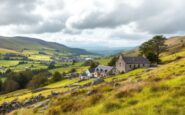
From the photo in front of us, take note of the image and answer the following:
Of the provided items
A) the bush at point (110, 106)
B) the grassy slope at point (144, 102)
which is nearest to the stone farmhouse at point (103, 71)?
the grassy slope at point (144, 102)

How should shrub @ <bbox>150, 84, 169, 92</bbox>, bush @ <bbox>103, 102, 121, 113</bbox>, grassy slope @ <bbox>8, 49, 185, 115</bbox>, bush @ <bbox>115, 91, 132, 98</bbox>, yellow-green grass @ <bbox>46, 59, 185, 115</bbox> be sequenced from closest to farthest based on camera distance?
yellow-green grass @ <bbox>46, 59, 185, 115</bbox> < grassy slope @ <bbox>8, 49, 185, 115</bbox> < bush @ <bbox>103, 102, 121, 113</bbox> < shrub @ <bbox>150, 84, 169, 92</bbox> < bush @ <bbox>115, 91, 132, 98</bbox>

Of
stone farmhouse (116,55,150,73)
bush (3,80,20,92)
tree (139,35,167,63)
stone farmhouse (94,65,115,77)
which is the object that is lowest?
bush (3,80,20,92)

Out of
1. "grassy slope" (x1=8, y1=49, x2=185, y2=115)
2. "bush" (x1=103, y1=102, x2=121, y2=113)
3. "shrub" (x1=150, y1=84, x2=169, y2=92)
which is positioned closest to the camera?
"grassy slope" (x1=8, y1=49, x2=185, y2=115)

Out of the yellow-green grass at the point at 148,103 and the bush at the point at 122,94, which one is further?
the bush at the point at 122,94

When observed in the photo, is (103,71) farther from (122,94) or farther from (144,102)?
(144,102)

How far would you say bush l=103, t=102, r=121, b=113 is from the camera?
16.6 metres

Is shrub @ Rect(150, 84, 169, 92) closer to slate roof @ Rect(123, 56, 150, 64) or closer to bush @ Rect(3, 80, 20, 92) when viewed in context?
slate roof @ Rect(123, 56, 150, 64)

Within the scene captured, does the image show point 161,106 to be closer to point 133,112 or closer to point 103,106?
point 133,112

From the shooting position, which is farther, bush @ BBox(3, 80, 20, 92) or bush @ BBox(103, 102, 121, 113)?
Answer: bush @ BBox(3, 80, 20, 92)

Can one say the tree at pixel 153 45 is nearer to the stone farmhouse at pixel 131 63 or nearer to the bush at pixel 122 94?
the stone farmhouse at pixel 131 63

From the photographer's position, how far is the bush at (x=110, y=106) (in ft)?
54.4

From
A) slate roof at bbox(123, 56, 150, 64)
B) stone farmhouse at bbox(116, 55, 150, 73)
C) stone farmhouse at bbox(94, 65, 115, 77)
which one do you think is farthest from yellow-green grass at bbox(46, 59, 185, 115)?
stone farmhouse at bbox(94, 65, 115, 77)

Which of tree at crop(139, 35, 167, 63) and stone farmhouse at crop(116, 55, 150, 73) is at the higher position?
tree at crop(139, 35, 167, 63)

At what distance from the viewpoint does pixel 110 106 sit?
17062mm
